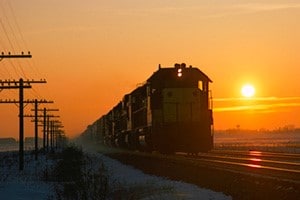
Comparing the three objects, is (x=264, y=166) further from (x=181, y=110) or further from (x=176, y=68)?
(x=176, y=68)

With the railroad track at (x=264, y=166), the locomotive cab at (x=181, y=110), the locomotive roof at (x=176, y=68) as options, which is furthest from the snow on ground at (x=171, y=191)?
the locomotive roof at (x=176, y=68)

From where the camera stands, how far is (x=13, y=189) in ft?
72.6

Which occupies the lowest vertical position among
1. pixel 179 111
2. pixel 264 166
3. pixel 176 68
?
pixel 264 166

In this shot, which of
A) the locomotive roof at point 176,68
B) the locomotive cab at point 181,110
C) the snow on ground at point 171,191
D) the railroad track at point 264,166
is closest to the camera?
the snow on ground at point 171,191

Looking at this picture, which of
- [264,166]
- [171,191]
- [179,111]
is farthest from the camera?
[179,111]

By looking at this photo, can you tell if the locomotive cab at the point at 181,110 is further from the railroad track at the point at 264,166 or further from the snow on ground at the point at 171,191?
the snow on ground at the point at 171,191

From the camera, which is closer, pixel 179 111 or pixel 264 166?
pixel 264 166

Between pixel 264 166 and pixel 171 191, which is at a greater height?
pixel 264 166

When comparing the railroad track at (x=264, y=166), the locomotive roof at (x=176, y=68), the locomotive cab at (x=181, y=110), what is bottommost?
the railroad track at (x=264, y=166)

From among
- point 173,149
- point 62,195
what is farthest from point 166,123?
point 62,195

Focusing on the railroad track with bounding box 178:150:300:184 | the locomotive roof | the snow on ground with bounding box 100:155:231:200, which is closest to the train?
the locomotive roof

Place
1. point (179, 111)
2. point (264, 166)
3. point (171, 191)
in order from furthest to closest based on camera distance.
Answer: point (179, 111)
point (264, 166)
point (171, 191)

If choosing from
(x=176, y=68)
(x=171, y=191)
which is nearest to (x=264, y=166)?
(x=171, y=191)

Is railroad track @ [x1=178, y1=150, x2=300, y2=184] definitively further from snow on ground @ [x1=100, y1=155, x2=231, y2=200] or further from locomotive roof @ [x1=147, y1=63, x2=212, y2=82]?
locomotive roof @ [x1=147, y1=63, x2=212, y2=82]
